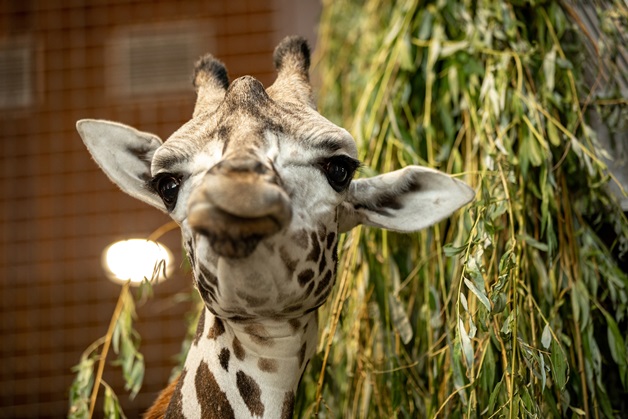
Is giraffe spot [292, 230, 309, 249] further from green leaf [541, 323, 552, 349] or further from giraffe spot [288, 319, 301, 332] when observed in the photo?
green leaf [541, 323, 552, 349]

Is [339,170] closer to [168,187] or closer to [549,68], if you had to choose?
[168,187]

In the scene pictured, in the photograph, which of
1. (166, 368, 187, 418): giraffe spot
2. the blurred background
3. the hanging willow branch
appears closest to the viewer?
(166, 368, 187, 418): giraffe spot

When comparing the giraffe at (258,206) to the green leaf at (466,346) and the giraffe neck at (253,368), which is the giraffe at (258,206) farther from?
the green leaf at (466,346)

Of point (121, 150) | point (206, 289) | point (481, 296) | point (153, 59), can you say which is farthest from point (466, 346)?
point (153, 59)

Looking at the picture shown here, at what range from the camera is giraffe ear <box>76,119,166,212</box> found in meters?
1.39

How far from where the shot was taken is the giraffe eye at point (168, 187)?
1.19 m

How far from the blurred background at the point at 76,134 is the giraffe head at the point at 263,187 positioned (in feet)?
6.98

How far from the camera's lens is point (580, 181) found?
1657 mm

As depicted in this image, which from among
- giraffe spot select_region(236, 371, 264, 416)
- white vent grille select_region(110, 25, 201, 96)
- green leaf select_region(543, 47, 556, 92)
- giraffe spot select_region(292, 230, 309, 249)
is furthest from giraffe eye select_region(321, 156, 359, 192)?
white vent grille select_region(110, 25, 201, 96)

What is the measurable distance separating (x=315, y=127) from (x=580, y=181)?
0.72m

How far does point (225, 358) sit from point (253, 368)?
0.05 m

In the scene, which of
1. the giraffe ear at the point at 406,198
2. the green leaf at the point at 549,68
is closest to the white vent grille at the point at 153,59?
the green leaf at the point at 549,68

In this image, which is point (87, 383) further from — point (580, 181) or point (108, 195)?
point (108, 195)

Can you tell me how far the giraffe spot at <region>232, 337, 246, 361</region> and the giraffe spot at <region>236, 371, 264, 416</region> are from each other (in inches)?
0.9
